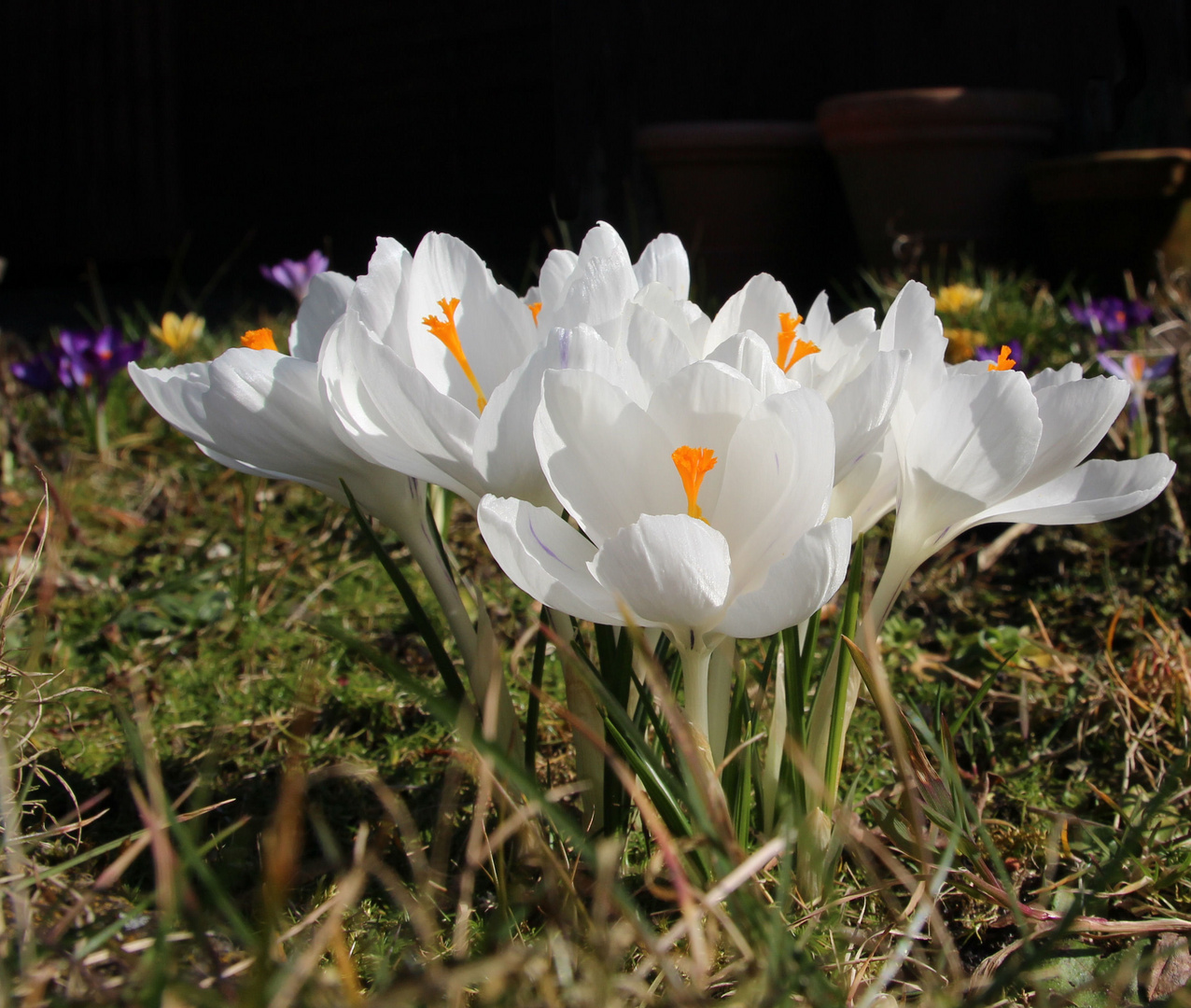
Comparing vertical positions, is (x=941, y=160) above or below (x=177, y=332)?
above

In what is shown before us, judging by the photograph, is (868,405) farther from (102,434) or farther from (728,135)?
(728,135)

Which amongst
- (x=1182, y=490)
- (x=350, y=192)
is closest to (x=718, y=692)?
(x=1182, y=490)

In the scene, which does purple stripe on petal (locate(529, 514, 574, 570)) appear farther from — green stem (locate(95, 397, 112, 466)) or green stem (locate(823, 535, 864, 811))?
green stem (locate(95, 397, 112, 466))

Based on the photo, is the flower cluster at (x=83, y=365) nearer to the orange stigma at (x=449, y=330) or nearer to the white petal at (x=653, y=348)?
the orange stigma at (x=449, y=330)

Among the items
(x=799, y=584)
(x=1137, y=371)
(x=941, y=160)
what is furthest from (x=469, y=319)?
(x=941, y=160)

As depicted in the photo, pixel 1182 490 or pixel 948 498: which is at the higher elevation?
pixel 948 498

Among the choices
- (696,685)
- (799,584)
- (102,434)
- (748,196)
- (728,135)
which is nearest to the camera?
(799,584)

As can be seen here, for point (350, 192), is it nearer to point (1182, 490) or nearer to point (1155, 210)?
point (1155, 210)
